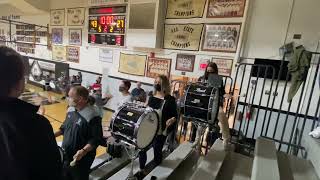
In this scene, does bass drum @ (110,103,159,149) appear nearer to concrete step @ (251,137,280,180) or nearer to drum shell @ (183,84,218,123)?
drum shell @ (183,84,218,123)

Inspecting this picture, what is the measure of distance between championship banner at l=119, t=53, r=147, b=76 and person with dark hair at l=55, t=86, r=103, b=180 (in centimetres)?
329

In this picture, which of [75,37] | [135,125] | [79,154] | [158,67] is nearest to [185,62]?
[158,67]

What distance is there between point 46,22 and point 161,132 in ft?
21.6

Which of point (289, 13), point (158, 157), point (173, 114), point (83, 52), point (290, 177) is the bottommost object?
point (158, 157)

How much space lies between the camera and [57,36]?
266 inches

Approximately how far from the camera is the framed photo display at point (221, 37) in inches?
152

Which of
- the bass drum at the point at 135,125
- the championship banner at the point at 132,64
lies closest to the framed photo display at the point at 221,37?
the championship banner at the point at 132,64

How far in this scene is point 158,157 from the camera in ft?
8.18

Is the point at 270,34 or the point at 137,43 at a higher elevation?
the point at 270,34

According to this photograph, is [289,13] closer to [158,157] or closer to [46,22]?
[158,157]

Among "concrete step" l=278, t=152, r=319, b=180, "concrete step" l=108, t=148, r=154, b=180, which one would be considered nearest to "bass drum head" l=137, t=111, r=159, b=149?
"concrete step" l=108, t=148, r=154, b=180

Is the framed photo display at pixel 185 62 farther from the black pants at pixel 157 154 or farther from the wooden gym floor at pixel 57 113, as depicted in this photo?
the black pants at pixel 157 154

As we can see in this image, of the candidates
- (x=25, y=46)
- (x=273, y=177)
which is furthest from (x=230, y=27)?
(x=25, y=46)

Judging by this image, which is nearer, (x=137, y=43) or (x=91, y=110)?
(x=91, y=110)
